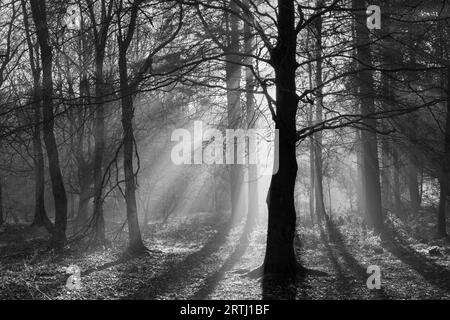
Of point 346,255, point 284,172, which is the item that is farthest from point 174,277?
point 346,255

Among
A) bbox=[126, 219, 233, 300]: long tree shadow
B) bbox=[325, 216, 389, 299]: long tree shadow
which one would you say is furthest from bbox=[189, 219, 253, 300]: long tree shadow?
bbox=[325, 216, 389, 299]: long tree shadow

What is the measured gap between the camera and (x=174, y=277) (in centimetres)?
1005

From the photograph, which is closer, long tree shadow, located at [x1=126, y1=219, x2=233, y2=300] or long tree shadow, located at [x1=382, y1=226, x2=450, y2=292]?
long tree shadow, located at [x1=126, y1=219, x2=233, y2=300]

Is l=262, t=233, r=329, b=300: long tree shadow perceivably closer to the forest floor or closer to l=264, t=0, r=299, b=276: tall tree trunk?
the forest floor

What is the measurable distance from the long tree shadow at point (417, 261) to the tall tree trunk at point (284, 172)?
102 inches

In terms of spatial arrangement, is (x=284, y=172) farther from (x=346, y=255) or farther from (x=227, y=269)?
(x=346, y=255)

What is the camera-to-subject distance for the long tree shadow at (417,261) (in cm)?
880

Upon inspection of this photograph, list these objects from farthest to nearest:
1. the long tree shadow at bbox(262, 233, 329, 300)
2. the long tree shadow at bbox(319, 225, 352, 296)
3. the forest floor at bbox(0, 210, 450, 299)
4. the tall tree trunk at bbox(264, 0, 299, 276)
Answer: the tall tree trunk at bbox(264, 0, 299, 276) → the long tree shadow at bbox(319, 225, 352, 296) → the forest floor at bbox(0, 210, 450, 299) → the long tree shadow at bbox(262, 233, 329, 300)

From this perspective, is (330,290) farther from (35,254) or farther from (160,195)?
(160,195)

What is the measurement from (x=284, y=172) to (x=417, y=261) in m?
4.35

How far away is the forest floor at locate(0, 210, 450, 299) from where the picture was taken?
26.9ft

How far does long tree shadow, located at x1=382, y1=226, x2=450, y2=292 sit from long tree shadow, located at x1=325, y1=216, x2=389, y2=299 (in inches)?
41.9

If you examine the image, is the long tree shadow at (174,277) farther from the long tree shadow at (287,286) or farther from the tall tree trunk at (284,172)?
the tall tree trunk at (284,172)

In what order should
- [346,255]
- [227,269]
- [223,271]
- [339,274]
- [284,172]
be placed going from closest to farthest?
[284,172]
[339,274]
[223,271]
[227,269]
[346,255]
